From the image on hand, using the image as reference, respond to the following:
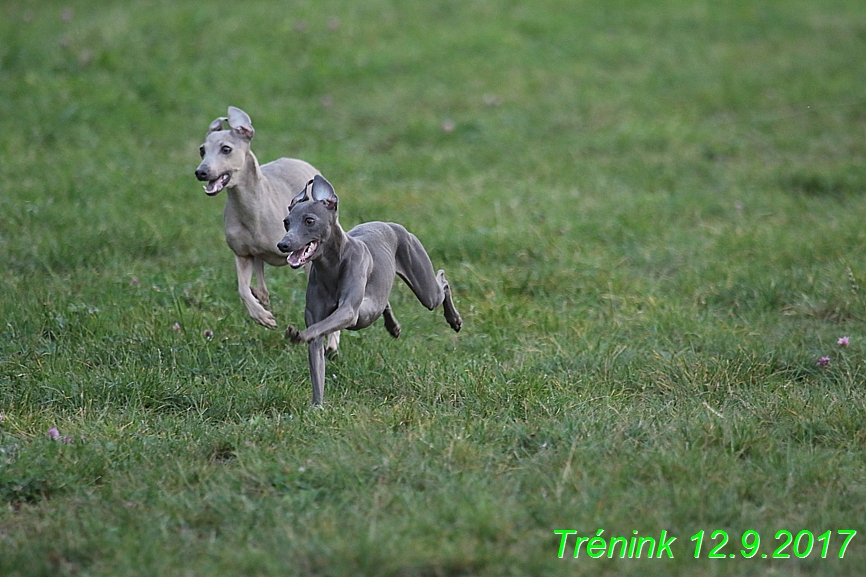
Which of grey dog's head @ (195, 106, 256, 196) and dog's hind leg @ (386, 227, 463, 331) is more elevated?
grey dog's head @ (195, 106, 256, 196)

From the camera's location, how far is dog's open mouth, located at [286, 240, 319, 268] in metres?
4.79

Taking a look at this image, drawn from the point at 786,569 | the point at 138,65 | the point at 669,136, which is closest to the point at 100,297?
the point at 786,569

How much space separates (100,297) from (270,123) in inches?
199

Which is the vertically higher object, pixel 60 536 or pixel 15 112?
pixel 15 112

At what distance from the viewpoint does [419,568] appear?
3.79 m

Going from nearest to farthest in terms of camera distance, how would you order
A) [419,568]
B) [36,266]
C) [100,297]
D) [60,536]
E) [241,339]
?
[419,568] < [60,536] < [241,339] < [100,297] < [36,266]

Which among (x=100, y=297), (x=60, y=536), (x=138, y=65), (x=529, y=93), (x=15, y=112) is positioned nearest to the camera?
(x=60, y=536)

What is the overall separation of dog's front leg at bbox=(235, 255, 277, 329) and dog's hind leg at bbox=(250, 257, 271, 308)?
0.08 m

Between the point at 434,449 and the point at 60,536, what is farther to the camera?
the point at 434,449

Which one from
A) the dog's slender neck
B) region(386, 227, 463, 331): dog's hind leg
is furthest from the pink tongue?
the dog's slender neck

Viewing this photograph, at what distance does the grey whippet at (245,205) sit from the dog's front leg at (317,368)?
680mm

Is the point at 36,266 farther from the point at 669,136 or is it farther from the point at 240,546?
the point at 669,136

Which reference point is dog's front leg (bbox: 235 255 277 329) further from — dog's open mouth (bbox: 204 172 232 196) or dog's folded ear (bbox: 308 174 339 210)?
dog's folded ear (bbox: 308 174 339 210)

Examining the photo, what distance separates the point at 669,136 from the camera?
11531 millimetres
